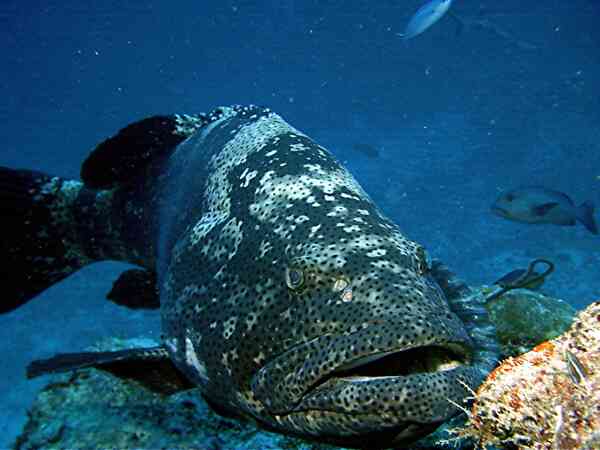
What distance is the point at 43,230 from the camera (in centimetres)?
438

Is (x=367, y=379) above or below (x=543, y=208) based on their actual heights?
below

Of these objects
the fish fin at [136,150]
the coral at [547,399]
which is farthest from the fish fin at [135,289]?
the coral at [547,399]

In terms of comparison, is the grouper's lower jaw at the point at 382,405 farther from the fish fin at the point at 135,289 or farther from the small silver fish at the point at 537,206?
the small silver fish at the point at 537,206

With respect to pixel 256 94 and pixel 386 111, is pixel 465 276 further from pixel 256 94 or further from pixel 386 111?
pixel 256 94

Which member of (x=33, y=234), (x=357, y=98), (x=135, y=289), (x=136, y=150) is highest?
(x=357, y=98)

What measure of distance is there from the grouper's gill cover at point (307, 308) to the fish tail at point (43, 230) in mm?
1638

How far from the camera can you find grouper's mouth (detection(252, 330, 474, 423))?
1673 millimetres

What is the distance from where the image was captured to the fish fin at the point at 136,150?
4.04 meters

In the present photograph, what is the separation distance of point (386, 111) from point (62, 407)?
38.5 m

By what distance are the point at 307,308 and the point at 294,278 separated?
17cm

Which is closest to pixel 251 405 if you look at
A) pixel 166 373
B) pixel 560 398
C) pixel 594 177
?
pixel 166 373

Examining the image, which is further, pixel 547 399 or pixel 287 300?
pixel 287 300

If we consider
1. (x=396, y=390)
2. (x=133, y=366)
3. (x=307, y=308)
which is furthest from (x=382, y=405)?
(x=133, y=366)

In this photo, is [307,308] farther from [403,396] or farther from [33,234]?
[33,234]
